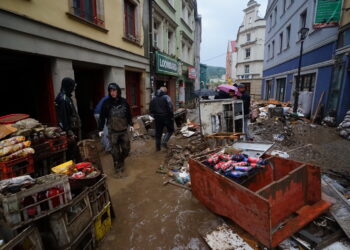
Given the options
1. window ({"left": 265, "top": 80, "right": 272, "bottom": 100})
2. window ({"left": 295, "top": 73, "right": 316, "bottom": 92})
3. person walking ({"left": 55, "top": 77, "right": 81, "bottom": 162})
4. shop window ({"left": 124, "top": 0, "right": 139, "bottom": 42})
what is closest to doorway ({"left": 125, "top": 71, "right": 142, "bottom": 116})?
shop window ({"left": 124, "top": 0, "right": 139, "bottom": 42})

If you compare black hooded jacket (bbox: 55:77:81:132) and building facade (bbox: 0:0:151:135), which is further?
building facade (bbox: 0:0:151:135)

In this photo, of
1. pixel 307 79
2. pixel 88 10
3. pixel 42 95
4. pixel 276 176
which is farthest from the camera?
pixel 307 79

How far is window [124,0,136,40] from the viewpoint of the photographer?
7121mm

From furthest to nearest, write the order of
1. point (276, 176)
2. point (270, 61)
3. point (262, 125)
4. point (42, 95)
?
point (270, 61)
point (262, 125)
point (42, 95)
point (276, 176)

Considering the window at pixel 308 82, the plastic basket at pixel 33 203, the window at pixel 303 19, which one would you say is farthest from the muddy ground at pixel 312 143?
the window at pixel 303 19

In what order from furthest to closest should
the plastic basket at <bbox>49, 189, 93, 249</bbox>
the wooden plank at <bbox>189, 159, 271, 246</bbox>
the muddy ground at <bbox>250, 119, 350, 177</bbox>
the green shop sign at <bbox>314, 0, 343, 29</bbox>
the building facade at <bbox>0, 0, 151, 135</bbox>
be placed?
the green shop sign at <bbox>314, 0, 343, 29</bbox> < the muddy ground at <bbox>250, 119, 350, 177</bbox> < the building facade at <bbox>0, 0, 151, 135</bbox> < the wooden plank at <bbox>189, 159, 271, 246</bbox> < the plastic basket at <bbox>49, 189, 93, 249</bbox>

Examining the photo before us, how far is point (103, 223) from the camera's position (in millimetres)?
2209

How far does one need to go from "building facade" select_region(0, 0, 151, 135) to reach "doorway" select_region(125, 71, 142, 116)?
78 millimetres

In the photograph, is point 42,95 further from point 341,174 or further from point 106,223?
point 341,174

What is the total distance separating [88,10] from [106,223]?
233 inches

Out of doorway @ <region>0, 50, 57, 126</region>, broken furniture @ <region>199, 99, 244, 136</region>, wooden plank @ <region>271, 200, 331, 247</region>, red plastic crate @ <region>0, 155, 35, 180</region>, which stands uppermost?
doorway @ <region>0, 50, 57, 126</region>

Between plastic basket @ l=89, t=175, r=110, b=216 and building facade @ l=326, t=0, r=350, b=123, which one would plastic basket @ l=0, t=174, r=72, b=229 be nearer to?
plastic basket @ l=89, t=175, r=110, b=216

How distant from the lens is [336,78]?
22.1ft

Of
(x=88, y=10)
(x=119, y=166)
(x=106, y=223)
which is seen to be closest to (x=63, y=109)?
(x=119, y=166)
